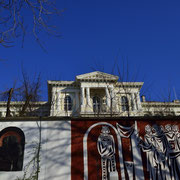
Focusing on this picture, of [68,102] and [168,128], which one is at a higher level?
[68,102]

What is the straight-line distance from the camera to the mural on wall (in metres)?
5.51

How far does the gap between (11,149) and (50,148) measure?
48.2 inches

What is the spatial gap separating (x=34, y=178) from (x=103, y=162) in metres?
2.17

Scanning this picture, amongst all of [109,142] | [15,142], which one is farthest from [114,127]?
[15,142]

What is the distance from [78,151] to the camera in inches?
222

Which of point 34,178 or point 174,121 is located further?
point 174,121

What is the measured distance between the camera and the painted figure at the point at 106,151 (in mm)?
5486

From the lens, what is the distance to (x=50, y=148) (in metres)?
5.59

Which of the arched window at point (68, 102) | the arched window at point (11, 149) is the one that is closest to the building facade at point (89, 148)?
the arched window at point (11, 149)

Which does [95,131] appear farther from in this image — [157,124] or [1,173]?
[1,173]

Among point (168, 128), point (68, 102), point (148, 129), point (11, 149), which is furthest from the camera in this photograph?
point (68, 102)

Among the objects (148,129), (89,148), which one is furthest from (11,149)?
(148,129)

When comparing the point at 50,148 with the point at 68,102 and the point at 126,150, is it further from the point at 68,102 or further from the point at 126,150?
the point at 68,102

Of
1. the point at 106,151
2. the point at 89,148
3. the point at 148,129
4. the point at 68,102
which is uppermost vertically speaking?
the point at 68,102
